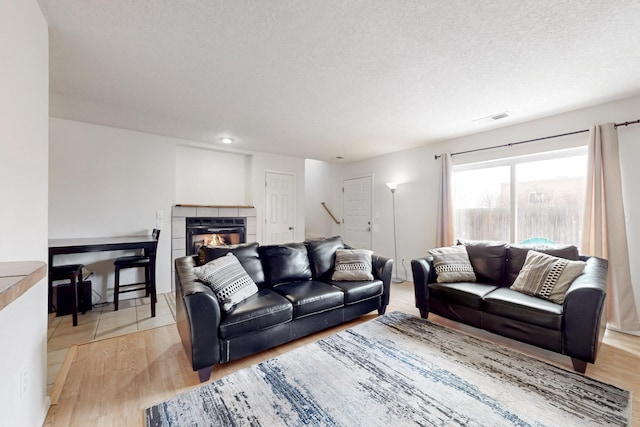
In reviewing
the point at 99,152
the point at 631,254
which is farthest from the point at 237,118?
the point at 631,254

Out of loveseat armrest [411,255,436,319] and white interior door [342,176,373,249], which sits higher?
white interior door [342,176,373,249]

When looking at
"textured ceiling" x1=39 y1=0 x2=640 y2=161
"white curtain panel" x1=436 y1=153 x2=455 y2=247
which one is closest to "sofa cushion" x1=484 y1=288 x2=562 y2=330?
"white curtain panel" x1=436 y1=153 x2=455 y2=247

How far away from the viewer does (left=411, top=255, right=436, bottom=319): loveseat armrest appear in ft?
9.99

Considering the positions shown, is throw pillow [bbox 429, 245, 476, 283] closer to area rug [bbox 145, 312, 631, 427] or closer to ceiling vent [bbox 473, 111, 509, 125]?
area rug [bbox 145, 312, 631, 427]

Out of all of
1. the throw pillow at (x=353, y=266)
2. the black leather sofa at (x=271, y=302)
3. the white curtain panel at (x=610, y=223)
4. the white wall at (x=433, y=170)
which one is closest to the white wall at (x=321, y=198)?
the white wall at (x=433, y=170)

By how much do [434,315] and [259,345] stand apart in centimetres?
214

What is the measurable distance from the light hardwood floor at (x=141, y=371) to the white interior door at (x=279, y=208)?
2.82m

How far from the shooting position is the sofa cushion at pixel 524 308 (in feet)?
7.22

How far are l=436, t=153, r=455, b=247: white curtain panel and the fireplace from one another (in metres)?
3.42

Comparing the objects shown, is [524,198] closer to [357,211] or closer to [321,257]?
[321,257]

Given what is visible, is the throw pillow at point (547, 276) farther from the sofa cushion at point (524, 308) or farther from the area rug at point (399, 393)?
the area rug at point (399, 393)

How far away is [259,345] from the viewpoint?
2.24 metres

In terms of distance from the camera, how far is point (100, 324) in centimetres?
294

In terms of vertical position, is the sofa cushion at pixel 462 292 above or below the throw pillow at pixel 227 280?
below
